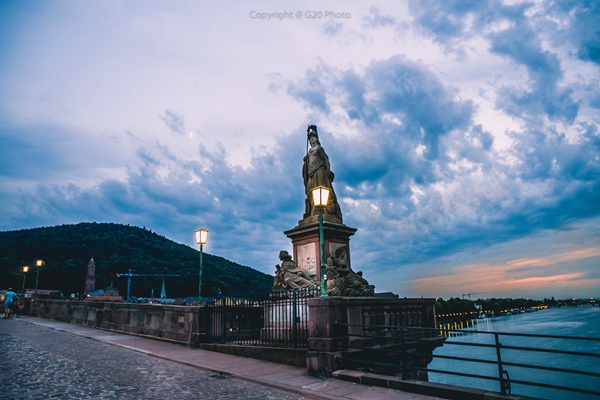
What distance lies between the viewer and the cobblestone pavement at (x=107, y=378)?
7016 millimetres

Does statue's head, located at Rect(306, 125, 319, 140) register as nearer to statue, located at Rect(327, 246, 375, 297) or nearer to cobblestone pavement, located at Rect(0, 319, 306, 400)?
statue, located at Rect(327, 246, 375, 297)

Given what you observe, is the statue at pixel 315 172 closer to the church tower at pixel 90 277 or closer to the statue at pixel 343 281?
the statue at pixel 343 281

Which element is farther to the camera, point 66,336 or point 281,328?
point 66,336

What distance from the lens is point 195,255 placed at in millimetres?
136125

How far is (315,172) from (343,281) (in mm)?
4788

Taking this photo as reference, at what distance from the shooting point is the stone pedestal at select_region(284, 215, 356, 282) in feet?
44.4

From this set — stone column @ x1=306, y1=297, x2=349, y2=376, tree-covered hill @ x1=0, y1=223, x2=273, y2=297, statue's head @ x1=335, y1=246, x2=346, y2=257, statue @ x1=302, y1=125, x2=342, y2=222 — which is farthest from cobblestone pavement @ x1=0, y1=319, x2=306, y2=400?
tree-covered hill @ x1=0, y1=223, x2=273, y2=297

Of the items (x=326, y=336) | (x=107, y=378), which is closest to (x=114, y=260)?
(x=107, y=378)

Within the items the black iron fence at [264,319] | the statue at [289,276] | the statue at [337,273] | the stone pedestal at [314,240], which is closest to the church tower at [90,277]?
the black iron fence at [264,319]

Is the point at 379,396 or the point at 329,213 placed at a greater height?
the point at 329,213

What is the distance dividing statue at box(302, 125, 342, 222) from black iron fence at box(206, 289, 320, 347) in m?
3.92

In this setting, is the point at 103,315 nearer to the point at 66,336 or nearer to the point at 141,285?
the point at 66,336

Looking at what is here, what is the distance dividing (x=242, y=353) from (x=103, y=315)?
11.7m

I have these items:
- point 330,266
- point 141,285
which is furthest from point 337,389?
point 141,285
